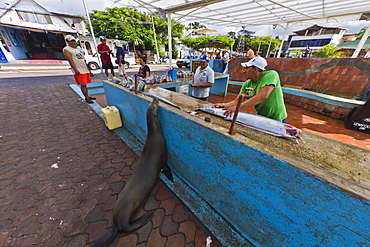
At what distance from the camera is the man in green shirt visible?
5.66 ft

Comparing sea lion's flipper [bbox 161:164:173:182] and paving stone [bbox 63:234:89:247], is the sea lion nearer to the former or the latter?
sea lion's flipper [bbox 161:164:173:182]

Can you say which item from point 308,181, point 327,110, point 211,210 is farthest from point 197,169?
point 327,110

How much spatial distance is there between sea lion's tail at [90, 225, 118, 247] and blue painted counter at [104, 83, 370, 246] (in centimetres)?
103

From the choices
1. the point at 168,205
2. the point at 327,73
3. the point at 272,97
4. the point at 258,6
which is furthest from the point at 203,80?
the point at 258,6

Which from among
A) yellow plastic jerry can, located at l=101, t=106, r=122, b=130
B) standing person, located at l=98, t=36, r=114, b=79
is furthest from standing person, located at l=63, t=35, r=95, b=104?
standing person, located at l=98, t=36, r=114, b=79

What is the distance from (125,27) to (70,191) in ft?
84.6

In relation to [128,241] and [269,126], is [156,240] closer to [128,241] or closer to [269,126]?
[128,241]

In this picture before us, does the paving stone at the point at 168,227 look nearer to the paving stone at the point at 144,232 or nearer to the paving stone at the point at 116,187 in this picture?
the paving stone at the point at 144,232

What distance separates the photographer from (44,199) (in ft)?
6.58

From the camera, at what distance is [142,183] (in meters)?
1.90

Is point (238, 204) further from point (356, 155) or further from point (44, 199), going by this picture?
point (44, 199)

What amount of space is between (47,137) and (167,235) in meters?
3.77

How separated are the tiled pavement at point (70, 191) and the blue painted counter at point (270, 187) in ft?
1.70

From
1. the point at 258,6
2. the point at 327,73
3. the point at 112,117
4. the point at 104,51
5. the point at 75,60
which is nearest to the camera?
the point at 112,117
